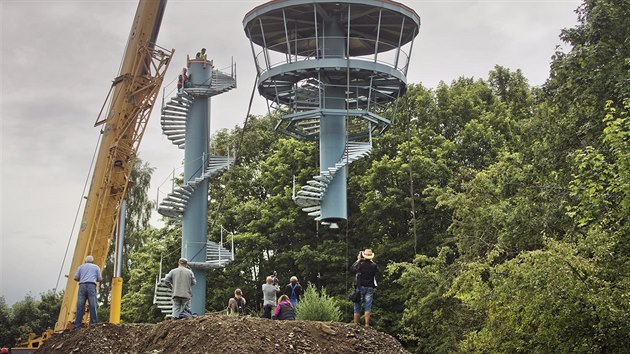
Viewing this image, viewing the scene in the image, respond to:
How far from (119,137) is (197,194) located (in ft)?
39.5

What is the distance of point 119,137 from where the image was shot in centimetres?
2428

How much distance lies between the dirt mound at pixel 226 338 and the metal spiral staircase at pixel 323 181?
17.9 metres

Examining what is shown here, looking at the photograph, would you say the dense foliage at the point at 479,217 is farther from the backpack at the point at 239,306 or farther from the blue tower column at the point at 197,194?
the backpack at the point at 239,306

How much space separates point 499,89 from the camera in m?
45.8

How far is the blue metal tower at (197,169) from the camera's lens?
117ft

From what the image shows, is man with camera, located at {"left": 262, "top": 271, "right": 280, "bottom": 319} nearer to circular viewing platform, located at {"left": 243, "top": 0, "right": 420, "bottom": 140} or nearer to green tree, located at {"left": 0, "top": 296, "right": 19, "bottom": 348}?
circular viewing platform, located at {"left": 243, "top": 0, "right": 420, "bottom": 140}

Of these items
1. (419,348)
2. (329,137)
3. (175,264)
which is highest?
(329,137)

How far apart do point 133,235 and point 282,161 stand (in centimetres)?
1359

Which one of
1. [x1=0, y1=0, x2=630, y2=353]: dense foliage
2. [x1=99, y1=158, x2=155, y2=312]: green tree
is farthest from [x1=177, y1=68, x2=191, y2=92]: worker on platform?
[x1=99, y1=158, x2=155, y2=312]: green tree

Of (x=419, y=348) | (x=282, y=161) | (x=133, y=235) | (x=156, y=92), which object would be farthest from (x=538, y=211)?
(x=133, y=235)

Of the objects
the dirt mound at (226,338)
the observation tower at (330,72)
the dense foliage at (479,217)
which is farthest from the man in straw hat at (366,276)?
the observation tower at (330,72)

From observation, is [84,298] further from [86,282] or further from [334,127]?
[334,127]

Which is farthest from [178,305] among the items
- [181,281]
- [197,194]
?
[197,194]

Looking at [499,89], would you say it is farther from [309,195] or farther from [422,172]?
[309,195]
